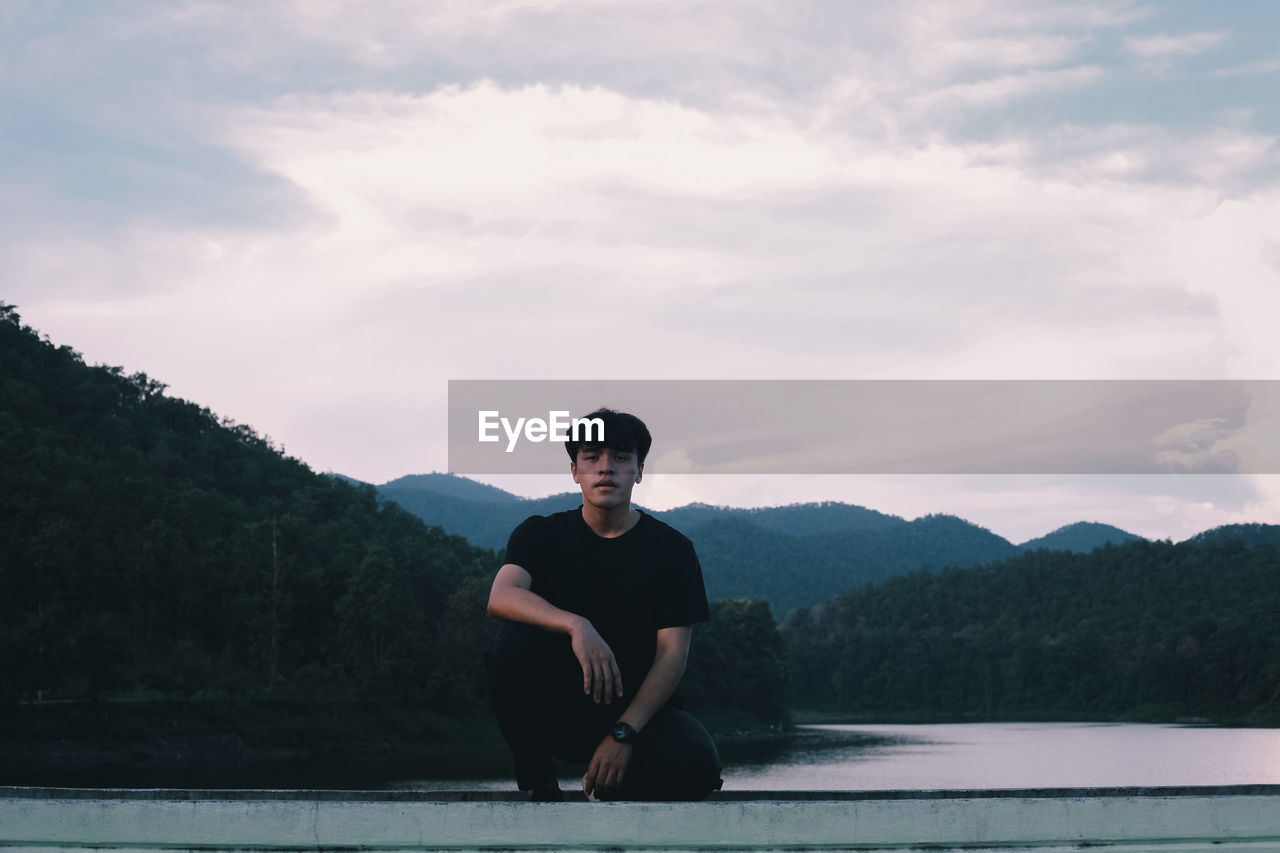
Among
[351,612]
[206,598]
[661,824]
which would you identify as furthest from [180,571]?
[661,824]

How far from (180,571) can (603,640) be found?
6433 cm

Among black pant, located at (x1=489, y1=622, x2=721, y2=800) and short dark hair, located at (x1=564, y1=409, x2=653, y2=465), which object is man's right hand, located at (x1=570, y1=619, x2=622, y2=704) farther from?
short dark hair, located at (x1=564, y1=409, x2=653, y2=465)

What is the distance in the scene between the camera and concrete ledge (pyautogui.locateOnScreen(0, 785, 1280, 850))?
3.61m

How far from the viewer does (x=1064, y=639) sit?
395 ft

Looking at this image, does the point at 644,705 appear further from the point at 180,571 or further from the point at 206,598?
the point at 206,598

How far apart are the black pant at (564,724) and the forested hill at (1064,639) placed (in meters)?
98.1

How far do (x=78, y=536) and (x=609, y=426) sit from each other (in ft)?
188

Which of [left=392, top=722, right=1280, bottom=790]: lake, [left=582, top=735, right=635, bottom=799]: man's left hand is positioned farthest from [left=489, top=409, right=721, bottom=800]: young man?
[left=392, top=722, right=1280, bottom=790]: lake

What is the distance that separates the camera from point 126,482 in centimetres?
6838

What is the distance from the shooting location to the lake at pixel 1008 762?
4394 cm

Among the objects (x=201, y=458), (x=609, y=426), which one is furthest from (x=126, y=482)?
(x=609, y=426)

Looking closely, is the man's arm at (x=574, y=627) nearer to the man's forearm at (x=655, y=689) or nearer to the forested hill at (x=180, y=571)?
the man's forearm at (x=655, y=689)

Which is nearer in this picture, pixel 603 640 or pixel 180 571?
pixel 603 640

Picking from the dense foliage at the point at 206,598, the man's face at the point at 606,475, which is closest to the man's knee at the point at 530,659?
the man's face at the point at 606,475
